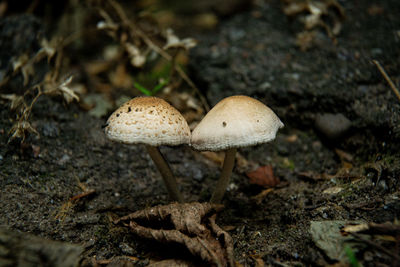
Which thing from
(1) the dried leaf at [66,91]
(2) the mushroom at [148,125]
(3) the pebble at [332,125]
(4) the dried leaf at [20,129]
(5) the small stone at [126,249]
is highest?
(2) the mushroom at [148,125]

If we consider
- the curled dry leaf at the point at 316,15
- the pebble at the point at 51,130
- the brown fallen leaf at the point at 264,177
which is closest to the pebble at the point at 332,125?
the brown fallen leaf at the point at 264,177

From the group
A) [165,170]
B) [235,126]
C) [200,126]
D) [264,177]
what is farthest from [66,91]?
[264,177]

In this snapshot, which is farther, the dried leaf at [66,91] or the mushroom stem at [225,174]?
the dried leaf at [66,91]

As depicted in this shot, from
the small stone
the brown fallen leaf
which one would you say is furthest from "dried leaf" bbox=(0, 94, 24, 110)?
the brown fallen leaf

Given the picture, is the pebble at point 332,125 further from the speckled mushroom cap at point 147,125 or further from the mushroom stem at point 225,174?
the speckled mushroom cap at point 147,125

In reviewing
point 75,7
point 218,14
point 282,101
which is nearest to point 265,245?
point 282,101

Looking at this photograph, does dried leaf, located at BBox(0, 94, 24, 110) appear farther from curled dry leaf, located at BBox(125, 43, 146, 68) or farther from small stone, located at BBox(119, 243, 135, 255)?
small stone, located at BBox(119, 243, 135, 255)
